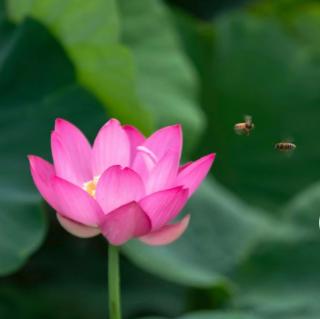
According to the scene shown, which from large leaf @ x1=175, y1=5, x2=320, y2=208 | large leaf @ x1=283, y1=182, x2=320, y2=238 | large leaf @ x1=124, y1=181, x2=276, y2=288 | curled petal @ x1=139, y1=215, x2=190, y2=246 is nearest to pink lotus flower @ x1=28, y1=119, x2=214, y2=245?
curled petal @ x1=139, y1=215, x2=190, y2=246

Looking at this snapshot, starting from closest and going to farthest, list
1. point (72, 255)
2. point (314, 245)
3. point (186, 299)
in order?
point (314, 245), point (186, 299), point (72, 255)

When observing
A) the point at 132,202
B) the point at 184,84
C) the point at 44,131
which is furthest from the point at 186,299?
the point at 132,202

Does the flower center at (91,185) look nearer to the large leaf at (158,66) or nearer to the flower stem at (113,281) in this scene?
the flower stem at (113,281)

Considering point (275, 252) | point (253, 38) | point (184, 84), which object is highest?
point (253, 38)

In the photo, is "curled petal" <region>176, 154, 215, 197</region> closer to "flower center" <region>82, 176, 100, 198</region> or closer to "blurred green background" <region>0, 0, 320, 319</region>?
"flower center" <region>82, 176, 100, 198</region>

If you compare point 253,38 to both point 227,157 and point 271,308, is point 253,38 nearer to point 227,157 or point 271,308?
point 227,157
